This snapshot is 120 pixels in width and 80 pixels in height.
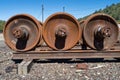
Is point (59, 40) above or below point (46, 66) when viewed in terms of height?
above

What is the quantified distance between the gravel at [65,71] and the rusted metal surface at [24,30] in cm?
60

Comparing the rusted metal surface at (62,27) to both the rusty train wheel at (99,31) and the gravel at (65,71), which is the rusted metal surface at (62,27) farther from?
the gravel at (65,71)

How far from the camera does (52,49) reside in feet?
30.6

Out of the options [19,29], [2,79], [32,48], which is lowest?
[2,79]

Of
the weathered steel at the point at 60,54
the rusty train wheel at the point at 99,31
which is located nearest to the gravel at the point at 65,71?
the weathered steel at the point at 60,54

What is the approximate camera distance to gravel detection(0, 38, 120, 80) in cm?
693

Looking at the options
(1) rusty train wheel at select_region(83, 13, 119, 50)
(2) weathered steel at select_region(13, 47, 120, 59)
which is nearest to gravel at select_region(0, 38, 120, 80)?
(2) weathered steel at select_region(13, 47, 120, 59)

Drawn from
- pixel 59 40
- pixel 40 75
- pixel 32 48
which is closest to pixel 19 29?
pixel 32 48

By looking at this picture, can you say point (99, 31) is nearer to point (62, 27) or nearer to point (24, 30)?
point (62, 27)

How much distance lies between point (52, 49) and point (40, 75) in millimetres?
2232

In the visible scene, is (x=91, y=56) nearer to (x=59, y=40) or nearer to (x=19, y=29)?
(x=59, y=40)

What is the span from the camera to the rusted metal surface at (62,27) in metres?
9.17

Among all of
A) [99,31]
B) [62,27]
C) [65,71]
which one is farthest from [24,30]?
[99,31]

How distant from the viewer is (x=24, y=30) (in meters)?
9.13
